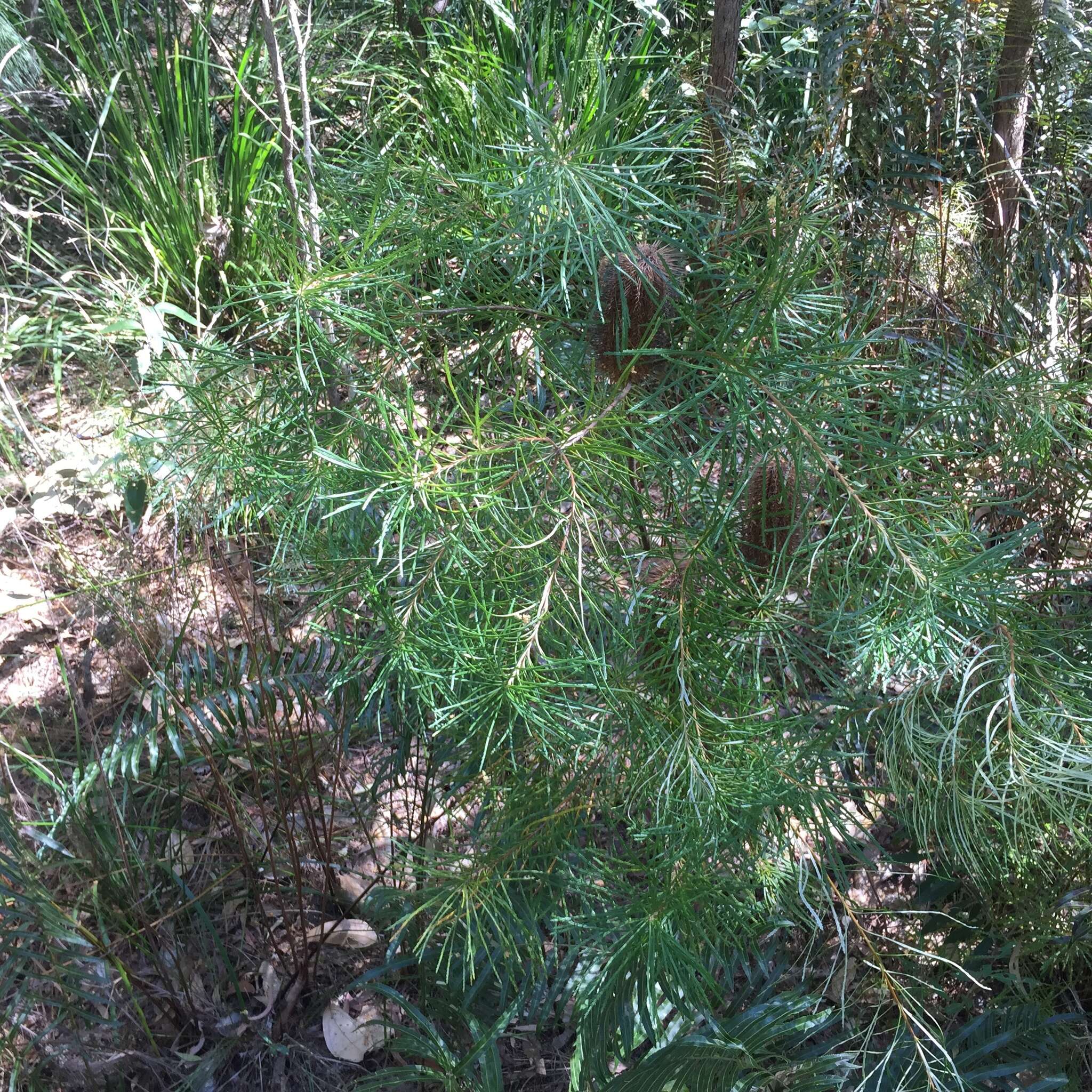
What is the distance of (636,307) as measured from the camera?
0.87m

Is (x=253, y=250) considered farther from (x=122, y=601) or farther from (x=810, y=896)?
(x=810, y=896)

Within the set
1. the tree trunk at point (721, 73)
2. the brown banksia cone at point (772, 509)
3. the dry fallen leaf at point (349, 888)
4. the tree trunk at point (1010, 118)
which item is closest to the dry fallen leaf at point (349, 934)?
the dry fallen leaf at point (349, 888)

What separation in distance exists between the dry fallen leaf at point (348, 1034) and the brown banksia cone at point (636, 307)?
3.21 ft

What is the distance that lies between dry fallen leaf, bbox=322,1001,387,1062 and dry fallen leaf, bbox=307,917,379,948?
0.09 meters

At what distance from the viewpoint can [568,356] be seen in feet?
3.23

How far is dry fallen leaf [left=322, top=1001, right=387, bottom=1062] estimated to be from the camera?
1.37 m

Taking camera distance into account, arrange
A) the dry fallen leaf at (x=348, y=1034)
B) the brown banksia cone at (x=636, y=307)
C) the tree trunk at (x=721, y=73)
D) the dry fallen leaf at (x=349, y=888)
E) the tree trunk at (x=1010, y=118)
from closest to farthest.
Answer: the brown banksia cone at (x=636, y=307) → the tree trunk at (x=721, y=73) → the tree trunk at (x=1010, y=118) → the dry fallen leaf at (x=348, y=1034) → the dry fallen leaf at (x=349, y=888)

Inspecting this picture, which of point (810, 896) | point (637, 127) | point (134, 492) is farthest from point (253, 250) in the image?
point (810, 896)

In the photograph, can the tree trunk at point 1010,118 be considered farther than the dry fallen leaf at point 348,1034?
No

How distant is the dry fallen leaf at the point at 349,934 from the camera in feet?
4.83

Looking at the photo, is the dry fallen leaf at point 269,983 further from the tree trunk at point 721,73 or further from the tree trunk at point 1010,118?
the tree trunk at point 1010,118

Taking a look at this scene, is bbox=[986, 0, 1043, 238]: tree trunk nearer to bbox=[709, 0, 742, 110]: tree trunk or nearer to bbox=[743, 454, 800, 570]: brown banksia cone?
bbox=[709, 0, 742, 110]: tree trunk

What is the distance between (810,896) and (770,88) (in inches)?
49.0

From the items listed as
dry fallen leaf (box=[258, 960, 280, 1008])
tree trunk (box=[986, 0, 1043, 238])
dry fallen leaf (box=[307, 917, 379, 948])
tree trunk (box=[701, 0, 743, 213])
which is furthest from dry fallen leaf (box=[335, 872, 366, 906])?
tree trunk (box=[986, 0, 1043, 238])
